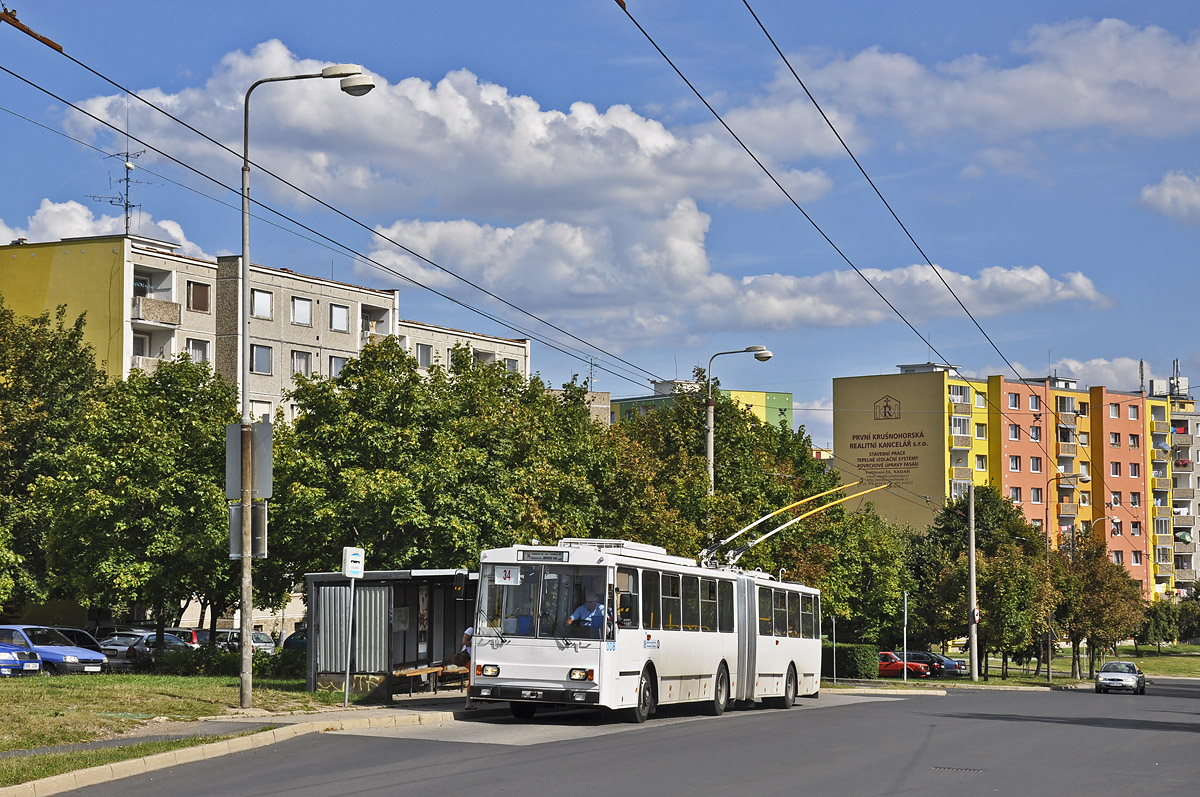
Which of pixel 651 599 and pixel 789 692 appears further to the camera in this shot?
pixel 789 692

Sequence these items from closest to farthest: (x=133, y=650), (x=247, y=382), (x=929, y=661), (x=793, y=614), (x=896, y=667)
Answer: (x=247, y=382) → (x=793, y=614) → (x=133, y=650) → (x=896, y=667) → (x=929, y=661)

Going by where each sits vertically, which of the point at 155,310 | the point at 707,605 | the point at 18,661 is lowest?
the point at 18,661

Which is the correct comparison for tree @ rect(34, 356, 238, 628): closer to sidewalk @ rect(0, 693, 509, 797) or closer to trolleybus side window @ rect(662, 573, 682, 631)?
Answer: sidewalk @ rect(0, 693, 509, 797)

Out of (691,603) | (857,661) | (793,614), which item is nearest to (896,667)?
(857,661)

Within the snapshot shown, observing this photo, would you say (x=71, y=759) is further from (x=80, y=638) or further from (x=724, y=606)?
(x=80, y=638)

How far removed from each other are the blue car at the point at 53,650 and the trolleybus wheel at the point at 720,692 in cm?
1914

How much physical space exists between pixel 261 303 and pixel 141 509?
29476 millimetres

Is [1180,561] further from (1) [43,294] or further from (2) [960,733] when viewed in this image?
(2) [960,733]

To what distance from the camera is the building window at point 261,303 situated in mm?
65750

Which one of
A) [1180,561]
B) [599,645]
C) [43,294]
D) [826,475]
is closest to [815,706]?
[599,645]

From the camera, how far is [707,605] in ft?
85.4

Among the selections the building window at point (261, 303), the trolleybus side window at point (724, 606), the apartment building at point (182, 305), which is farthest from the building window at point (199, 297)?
the trolleybus side window at point (724, 606)

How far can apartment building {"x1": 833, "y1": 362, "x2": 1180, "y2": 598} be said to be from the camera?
10912 cm

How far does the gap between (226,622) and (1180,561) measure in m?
94.5
